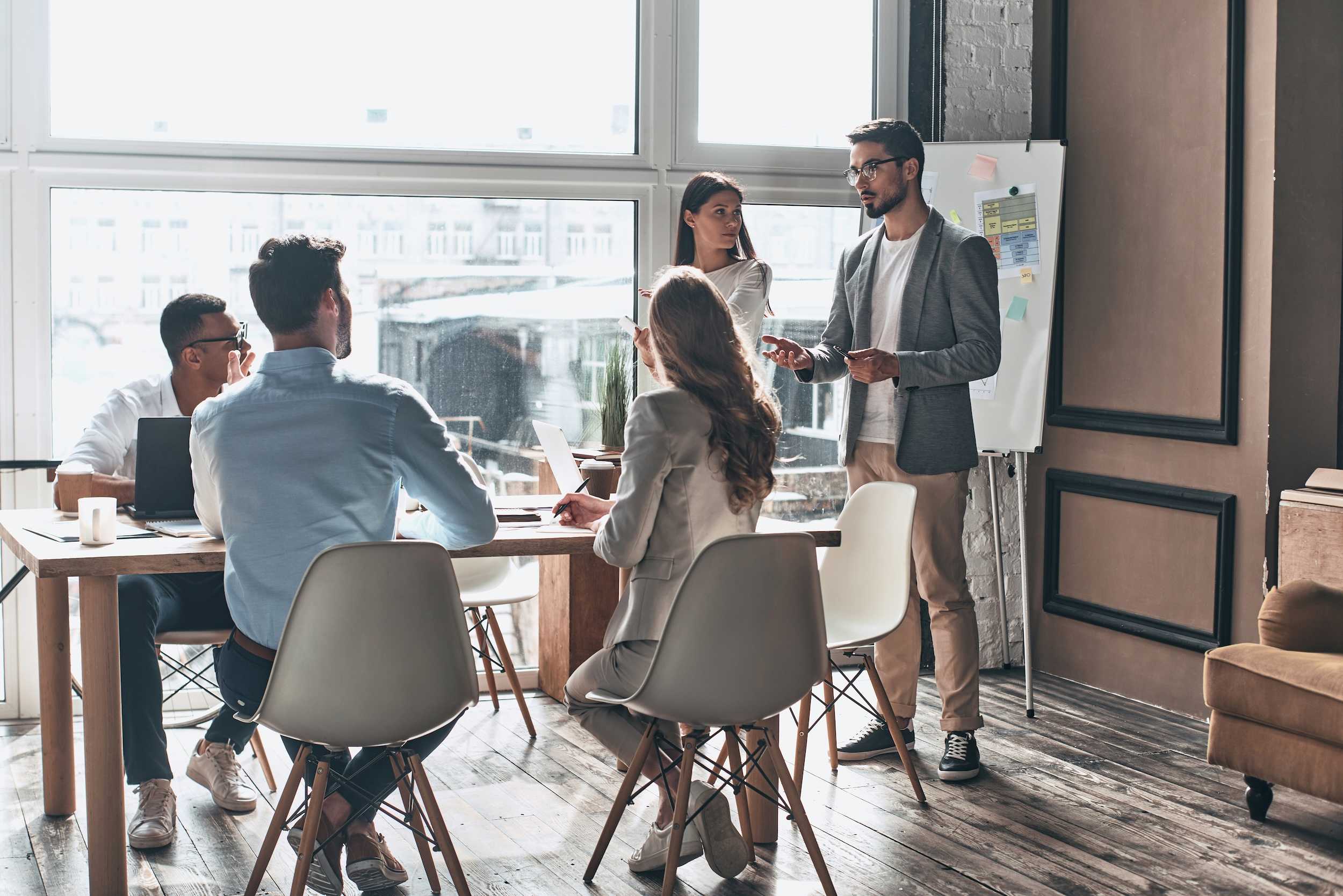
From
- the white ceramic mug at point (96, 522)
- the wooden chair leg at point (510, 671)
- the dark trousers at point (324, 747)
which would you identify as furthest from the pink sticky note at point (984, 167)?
the white ceramic mug at point (96, 522)

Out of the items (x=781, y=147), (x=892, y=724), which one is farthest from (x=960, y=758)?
(x=781, y=147)

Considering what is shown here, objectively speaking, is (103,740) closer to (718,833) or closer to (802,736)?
(718,833)

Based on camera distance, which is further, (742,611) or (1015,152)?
(1015,152)

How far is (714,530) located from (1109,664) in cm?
254

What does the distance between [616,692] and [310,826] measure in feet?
2.11

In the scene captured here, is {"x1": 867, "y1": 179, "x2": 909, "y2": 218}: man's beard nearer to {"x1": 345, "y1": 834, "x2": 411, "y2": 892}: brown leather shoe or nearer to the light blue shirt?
the light blue shirt

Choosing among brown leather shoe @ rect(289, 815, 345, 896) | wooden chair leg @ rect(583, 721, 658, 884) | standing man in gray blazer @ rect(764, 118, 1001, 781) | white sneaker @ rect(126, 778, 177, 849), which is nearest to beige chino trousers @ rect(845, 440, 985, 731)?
standing man in gray blazer @ rect(764, 118, 1001, 781)

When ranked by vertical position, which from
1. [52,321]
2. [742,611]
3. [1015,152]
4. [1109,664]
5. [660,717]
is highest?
[1015,152]

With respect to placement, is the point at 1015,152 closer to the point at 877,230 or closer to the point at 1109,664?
the point at 877,230

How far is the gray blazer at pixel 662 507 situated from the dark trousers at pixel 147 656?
1061mm

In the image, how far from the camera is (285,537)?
2471mm

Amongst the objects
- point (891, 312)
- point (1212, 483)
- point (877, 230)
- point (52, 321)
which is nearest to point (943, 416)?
point (891, 312)

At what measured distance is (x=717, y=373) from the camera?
267 centimetres

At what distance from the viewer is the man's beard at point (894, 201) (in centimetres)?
384
